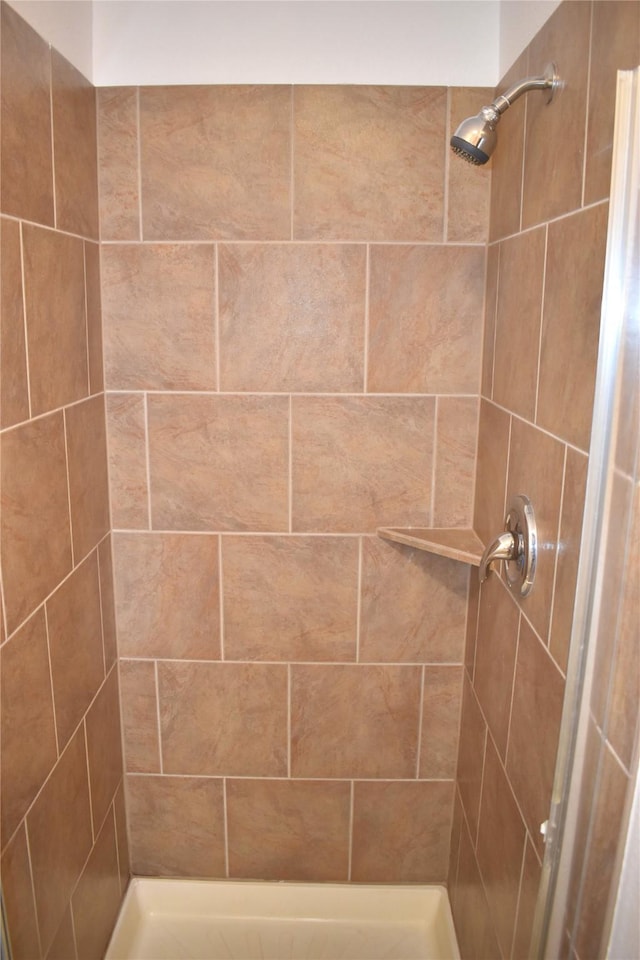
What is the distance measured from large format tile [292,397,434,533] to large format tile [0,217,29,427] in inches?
24.9

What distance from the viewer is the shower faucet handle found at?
122 cm

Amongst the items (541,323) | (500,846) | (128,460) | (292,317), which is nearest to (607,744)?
(541,323)

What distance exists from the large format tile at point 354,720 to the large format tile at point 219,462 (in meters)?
0.41

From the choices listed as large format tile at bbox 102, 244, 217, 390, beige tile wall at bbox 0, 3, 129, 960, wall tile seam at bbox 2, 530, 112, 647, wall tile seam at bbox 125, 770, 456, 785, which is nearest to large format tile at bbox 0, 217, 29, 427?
beige tile wall at bbox 0, 3, 129, 960

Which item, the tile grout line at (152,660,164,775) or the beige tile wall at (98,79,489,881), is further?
the tile grout line at (152,660,164,775)

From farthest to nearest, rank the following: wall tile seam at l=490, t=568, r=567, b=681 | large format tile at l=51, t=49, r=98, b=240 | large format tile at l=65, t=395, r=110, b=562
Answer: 1. large format tile at l=65, t=395, r=110, b=562
2. large format tile at l=51, t=49, r=98, b=240
3. wall tile seam at l=490, t=568, r=567, b=681

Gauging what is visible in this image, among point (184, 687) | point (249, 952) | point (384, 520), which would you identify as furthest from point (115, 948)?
point (384, 520)

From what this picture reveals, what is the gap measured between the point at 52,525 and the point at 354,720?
2.95ft

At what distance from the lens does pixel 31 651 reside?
1248 mm

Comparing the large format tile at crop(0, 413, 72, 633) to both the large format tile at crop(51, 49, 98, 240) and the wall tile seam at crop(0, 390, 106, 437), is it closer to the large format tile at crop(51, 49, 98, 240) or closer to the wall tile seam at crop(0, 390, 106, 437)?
the wall tile seam at crop(0, 390, 106, 437)

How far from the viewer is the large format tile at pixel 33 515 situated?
1.16 metres

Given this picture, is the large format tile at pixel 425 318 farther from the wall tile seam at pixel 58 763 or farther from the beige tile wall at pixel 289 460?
the wall tile seam at pixel 58 763

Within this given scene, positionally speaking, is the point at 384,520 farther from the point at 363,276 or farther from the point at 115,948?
the point at 115,948

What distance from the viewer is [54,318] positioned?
4.42 ft
